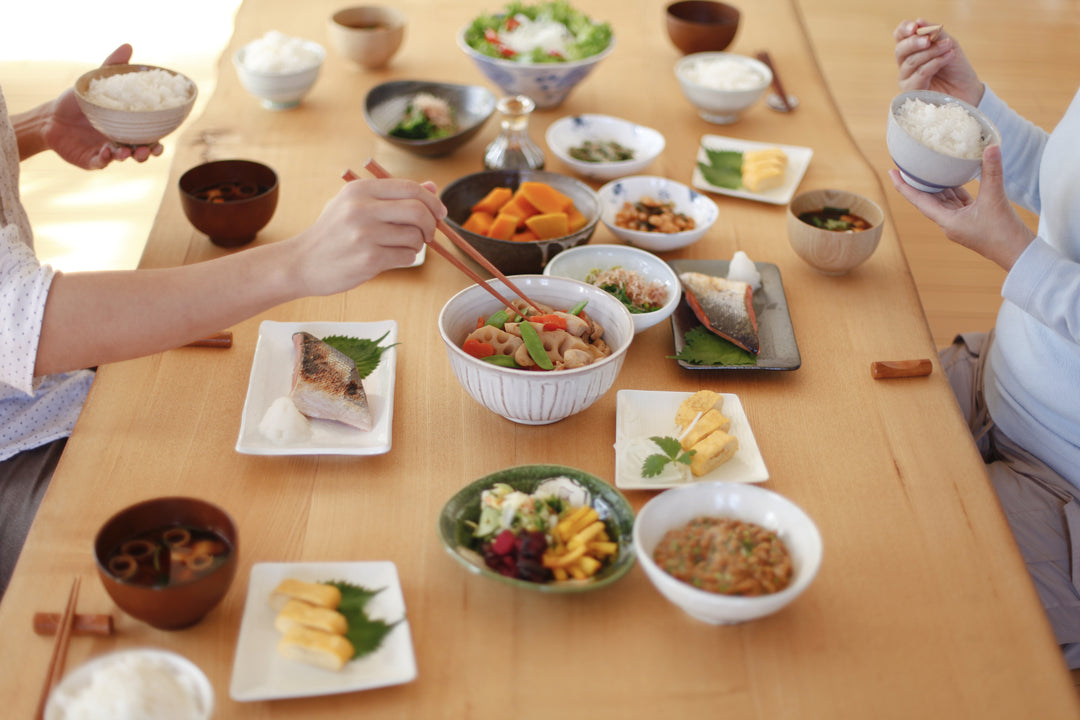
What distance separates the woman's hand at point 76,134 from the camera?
1944 millimetres

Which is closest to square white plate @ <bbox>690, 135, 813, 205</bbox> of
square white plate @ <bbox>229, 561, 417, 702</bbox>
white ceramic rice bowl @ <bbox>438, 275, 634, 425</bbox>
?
white ceramic rice bowl @ <bbox>438, 275, 634, 425</bbox>

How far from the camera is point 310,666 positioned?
1038 millimetres

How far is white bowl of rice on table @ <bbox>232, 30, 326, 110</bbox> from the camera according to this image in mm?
2369

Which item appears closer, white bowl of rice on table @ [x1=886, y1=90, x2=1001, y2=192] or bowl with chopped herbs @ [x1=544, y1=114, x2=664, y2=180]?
white bowl of rice on table @ [x1=886, y1=90, x2=1001, y2=192]

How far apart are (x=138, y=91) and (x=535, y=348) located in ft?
3.40

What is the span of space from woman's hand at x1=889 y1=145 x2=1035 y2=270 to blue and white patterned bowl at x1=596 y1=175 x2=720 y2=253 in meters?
0.48

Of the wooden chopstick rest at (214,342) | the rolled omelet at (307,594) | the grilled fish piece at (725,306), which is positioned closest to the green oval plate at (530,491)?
the rolled omelet at (307,594)

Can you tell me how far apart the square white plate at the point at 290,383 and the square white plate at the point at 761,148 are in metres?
0.96

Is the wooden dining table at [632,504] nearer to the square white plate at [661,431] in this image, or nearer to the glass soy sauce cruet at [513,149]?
the square white plate at [661,431]

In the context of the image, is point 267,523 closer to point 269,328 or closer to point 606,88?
point 269,328

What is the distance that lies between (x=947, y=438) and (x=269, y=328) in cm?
119

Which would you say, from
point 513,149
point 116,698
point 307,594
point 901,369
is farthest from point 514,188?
point 116,698

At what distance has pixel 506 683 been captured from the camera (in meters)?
1.07

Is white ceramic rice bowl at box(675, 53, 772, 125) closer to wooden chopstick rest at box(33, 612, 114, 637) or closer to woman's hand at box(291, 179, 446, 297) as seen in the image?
woman's hand at box(291, 179, 446, 297)
